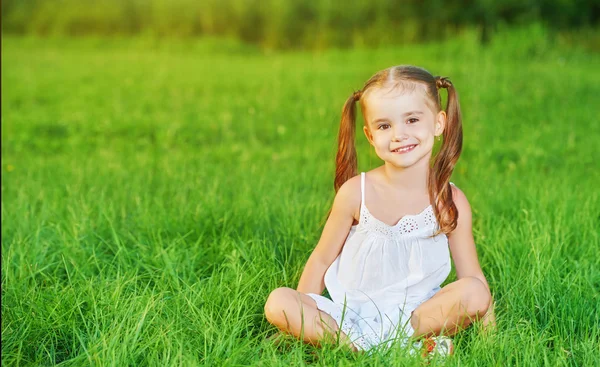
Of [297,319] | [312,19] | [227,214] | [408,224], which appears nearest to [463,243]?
[408,224]

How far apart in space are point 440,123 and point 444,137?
0.10m

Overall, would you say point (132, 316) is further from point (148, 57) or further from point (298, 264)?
point (148, 57)

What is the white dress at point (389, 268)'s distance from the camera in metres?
2.44

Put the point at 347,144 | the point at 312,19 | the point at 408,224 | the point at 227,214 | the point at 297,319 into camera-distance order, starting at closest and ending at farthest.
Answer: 1. the point at 297,319
2. the point at 408,224
3. the point at 347,144
4. the point at 227,214
5. the point at 312,19

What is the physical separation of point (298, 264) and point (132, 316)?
0.70 metres

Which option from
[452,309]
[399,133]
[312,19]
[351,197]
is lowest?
[452,309]

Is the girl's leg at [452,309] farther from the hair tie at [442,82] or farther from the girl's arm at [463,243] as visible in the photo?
the hair tie at [442,82]

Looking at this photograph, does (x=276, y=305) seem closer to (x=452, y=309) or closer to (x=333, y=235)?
(x=333, y=235)

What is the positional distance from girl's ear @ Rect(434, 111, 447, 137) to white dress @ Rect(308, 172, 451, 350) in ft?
0.77

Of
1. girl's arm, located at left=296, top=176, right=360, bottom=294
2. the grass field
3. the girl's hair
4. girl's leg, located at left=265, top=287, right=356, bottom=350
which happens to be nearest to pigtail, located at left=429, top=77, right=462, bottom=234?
the girl's hair

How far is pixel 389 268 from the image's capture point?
2.45 m

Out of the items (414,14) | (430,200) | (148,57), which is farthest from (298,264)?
(414,14)

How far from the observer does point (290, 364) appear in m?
2.14

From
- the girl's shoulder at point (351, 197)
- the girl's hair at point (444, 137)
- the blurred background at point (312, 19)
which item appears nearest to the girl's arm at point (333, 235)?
Result: the girl's shoulder at point (351, 197)
